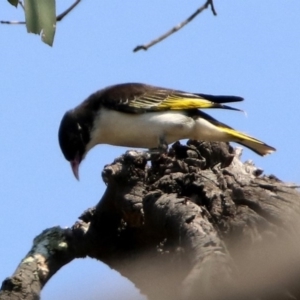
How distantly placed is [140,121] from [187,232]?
12.2ft

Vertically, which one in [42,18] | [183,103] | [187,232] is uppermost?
[42,18]

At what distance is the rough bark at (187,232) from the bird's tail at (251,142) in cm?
222

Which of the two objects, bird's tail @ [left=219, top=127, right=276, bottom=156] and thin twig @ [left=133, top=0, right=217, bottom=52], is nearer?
thin twig @ [left=133, top=0, right=217, bottom=52]

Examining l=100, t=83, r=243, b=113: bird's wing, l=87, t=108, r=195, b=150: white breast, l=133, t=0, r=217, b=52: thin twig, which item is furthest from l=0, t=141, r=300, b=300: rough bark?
l=100, t=83, r=243, b=113: bird's wing

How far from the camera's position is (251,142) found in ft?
20.9

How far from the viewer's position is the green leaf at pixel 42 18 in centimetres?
338

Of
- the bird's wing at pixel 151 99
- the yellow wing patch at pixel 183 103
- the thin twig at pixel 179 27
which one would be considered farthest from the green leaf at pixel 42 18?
the yellow wing patch at pixel 183 103

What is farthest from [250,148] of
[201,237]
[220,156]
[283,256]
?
[283,256]

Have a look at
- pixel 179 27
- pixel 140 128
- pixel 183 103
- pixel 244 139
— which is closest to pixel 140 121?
pixel 140 128

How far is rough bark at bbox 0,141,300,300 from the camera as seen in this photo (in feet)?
6.32

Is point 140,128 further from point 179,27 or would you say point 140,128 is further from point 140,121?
point 179,27

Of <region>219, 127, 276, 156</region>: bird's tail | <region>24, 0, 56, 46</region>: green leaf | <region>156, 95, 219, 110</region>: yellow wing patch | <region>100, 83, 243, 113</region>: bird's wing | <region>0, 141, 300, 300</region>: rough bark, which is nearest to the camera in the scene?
<region>0, 141, 300, 300</region>: rough bark

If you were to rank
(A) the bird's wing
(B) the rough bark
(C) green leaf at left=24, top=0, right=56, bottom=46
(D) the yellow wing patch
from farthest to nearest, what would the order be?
(D) the yellow wing patch, (A) the bird's wing, (C) green leaf at left=24, top=0, right=56, bottom=46, (B) the rough bark

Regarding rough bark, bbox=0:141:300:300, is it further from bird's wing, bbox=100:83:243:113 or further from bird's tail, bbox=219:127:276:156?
bird's wing, bbox=100:83:243:113
